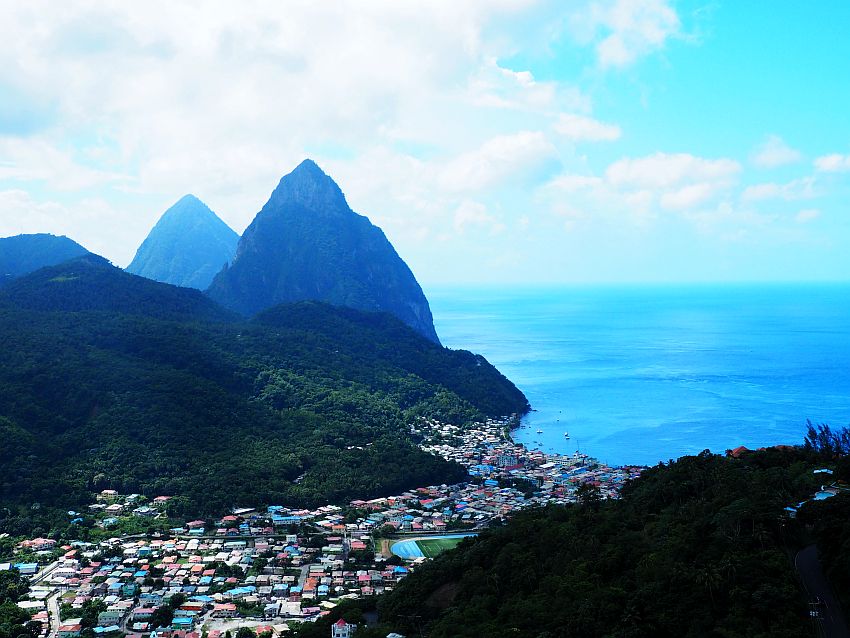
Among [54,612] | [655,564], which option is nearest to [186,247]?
[54,612]

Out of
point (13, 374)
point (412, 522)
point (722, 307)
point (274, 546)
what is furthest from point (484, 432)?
point (722, 307)

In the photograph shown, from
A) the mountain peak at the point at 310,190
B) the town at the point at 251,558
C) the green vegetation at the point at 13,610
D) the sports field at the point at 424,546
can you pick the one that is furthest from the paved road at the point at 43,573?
the mountain peak at the point at 310,190

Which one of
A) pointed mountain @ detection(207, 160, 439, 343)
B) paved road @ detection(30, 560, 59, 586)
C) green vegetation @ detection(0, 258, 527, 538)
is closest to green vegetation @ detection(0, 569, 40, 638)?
paved road @ detection(30, 560, 59, 586)

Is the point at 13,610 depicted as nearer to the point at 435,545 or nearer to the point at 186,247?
the point at 435,545

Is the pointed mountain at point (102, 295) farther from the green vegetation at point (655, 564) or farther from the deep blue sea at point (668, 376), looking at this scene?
the green vegetation at point (655, 564)

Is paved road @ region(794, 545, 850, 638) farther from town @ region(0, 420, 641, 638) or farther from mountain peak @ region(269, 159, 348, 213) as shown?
mountain peak @ region(269, 159, 348, 213)

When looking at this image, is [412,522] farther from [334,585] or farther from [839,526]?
[839,526]
